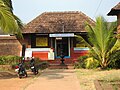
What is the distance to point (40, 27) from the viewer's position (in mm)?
27219

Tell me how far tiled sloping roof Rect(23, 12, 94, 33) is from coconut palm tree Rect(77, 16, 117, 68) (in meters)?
5.74

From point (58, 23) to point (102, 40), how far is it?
26.6 ft

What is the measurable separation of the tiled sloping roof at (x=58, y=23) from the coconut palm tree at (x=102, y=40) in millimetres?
5736

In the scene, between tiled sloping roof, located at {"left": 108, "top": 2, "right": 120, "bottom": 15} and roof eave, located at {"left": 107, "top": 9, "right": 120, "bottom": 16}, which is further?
roof eave, located at {"left": 107, "top": 9, "right": 120, "bottom": 16}

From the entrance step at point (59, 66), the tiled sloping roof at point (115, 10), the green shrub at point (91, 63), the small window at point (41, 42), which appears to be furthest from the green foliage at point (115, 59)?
the small window at point (41, 42)

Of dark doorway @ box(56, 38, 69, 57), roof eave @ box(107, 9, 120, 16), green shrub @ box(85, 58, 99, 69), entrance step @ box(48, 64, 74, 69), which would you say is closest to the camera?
green shrub @ box(85, 58, 99, 69)

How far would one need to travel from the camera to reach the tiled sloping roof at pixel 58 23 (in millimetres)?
26812

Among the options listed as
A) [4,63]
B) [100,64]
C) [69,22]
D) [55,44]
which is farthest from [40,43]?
[100,64]

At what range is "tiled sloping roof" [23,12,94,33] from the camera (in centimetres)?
2681

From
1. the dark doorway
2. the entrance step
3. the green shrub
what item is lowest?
the entrance step

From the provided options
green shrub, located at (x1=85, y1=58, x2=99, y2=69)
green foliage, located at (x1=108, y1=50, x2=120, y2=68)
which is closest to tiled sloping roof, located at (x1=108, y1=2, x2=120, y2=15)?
green foliage, located at (x1=108, y1=50, x2=120, y2=68)

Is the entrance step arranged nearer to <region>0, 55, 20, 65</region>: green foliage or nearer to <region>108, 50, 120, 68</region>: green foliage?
<region>0, 55, 20, 65</region>: green foliage

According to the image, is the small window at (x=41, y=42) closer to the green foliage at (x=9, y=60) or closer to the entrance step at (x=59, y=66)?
the entrance step at (x=59, y=66)

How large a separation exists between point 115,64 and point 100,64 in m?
1.14
